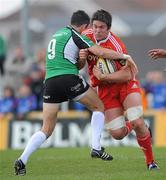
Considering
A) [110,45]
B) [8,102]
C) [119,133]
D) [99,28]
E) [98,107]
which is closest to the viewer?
[99,28]

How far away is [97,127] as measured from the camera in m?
13.9

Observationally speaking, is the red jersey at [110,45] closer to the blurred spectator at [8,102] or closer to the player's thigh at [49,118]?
the player's thigh at [49,118]

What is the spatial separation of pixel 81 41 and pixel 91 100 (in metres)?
0.97

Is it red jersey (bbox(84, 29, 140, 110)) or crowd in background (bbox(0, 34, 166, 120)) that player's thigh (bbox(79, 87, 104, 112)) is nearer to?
red jersey (bbox(84, 29, 140, 110))

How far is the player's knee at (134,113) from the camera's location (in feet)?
43.2

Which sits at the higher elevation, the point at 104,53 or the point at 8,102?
the point at 8,102

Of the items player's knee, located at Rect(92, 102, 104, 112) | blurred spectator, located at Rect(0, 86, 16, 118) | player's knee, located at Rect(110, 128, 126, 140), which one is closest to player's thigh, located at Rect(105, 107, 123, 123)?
player's knee, located at Rect(92, 102, 104, 112)

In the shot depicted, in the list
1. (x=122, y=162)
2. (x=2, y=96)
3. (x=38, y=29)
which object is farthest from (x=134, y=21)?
(x=122, y=162)

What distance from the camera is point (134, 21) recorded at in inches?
1313

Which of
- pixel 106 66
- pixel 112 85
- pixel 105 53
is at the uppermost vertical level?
pixel 105 53

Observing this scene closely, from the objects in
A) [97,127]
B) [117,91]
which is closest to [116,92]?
[117,91]

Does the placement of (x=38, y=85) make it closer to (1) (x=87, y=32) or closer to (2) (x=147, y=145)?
(1) (x=87, y=32)

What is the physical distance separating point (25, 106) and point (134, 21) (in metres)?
11.2

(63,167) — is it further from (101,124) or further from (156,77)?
(156,77)
